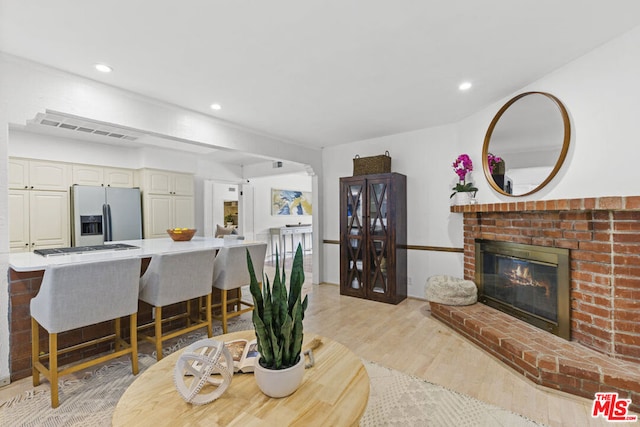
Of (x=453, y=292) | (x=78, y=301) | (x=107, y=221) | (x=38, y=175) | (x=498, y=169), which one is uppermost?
(x=38, y=175)

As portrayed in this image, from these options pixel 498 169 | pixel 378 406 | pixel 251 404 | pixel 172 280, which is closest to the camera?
pixel 251 404

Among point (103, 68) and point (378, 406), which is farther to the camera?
point (103, 68)

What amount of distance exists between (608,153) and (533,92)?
0.84 meters

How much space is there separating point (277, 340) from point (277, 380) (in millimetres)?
149

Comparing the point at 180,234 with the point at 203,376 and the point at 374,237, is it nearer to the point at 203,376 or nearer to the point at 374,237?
the point at 374,237

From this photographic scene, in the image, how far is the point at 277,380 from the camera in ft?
3.71

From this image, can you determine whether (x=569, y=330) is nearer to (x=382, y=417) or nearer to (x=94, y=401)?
(x=382, y=417)

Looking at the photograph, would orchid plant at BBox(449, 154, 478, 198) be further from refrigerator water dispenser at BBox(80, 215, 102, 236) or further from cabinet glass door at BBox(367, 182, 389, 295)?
refrigerator water dispenser at BBox(80, 215, 102, 236)

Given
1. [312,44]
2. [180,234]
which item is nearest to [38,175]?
[180,234]

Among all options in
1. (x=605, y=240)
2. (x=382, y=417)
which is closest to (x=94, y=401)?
(x=382, y=417)

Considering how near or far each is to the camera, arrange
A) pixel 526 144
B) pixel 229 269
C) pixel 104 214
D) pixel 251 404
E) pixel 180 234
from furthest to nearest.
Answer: pixel 104 214, pixel 180 234, pixel 229 269, pixel 526 144, pixel 251 404

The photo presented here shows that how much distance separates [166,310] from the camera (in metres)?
2.97

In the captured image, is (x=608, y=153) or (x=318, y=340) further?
(x=608, y=153)

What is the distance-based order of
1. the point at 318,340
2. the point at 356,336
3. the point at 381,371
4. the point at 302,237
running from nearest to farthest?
the point at 318,340, the point at 381,371, the point at 356,336, the point at 302,237
